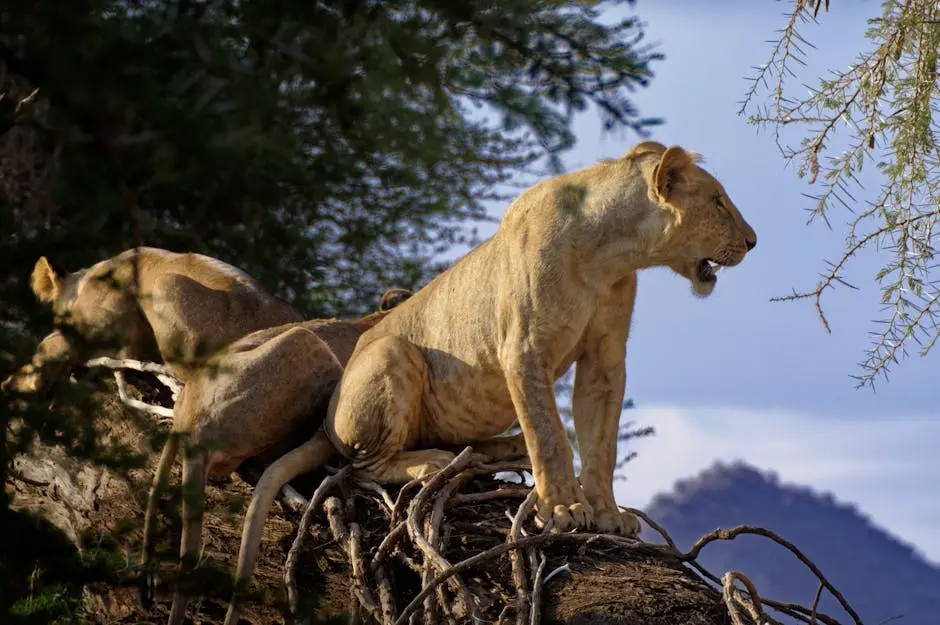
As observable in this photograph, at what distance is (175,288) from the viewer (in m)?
6.50

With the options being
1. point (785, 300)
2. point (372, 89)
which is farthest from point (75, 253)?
point (785, 300)

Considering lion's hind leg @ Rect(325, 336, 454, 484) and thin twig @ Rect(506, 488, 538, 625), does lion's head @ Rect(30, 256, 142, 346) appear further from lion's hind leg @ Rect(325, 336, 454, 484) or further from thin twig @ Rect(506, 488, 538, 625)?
thin twig @ Rect(506, 488, 538, 625)

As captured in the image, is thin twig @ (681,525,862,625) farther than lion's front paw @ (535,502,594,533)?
No

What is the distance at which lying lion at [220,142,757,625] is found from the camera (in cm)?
481

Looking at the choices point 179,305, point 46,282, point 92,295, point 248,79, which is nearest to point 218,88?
point 248,79

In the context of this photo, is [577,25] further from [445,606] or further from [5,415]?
[445,606]

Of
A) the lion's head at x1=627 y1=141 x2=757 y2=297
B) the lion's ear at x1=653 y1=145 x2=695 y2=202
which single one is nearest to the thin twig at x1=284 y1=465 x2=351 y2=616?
the lion's head at x1=627 y1=141 x2=757 y2=297

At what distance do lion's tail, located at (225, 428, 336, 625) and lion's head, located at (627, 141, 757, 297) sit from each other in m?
1.61

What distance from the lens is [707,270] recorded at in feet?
16.1

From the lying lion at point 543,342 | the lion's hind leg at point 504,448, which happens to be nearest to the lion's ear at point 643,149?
the lying lion at point 543,342

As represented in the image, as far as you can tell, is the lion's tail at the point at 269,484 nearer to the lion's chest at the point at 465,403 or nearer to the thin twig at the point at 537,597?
the lion's chest at the point at 465,403

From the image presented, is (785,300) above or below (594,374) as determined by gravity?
above

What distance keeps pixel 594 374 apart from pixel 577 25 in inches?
94.8

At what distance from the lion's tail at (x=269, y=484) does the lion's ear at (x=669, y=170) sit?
5.63 feet
